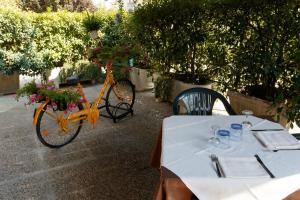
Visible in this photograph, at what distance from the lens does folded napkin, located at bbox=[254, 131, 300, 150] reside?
187cm

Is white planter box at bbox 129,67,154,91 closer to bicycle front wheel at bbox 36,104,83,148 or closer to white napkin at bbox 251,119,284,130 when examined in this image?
bicycle front wheel at bbox 36,104,83,148

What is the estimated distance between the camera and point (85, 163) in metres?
3.33

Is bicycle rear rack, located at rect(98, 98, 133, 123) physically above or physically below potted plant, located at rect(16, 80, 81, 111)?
below

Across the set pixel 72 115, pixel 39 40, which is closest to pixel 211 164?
pixel 72 115

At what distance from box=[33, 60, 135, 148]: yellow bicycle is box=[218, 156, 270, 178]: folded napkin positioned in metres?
2.29

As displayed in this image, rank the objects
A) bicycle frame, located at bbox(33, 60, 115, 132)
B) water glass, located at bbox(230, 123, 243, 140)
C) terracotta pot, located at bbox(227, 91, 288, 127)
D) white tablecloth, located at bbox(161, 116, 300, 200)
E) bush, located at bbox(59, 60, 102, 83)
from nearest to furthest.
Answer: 1. white tablecloth, located at bbox(161, 116, 300, 200)
2. water glass, located at bbox(230, 123, 243, 140)
3. terracotta pot, located at bbox(227, 91, 288, 127)
4. bicycle frame, located at bbox(33, 60, 115, 132)
5. bush, located at bbox(59, 60, 102, 83)

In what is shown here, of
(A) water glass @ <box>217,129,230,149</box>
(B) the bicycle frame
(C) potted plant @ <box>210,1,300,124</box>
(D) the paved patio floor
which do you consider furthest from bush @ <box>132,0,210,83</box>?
(A) water glass @ <box>217,129,230,149</box>

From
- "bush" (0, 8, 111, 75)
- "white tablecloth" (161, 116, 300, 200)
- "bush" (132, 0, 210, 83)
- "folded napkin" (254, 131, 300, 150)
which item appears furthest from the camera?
"bush" (0, 8, 111, 75)

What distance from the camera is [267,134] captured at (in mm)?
2057

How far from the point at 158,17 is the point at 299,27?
2.31 m

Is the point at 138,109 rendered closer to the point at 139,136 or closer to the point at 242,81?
the point at 139,136

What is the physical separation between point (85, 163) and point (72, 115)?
680 millimetres

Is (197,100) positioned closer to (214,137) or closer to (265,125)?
(265,125)

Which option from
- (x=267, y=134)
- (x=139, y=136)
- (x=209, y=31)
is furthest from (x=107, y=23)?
(x=267, y=134)
